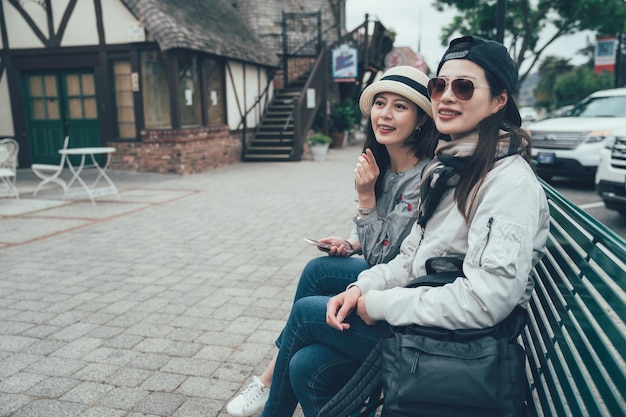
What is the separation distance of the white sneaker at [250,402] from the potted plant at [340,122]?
18.0 metres

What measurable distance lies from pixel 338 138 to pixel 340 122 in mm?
622

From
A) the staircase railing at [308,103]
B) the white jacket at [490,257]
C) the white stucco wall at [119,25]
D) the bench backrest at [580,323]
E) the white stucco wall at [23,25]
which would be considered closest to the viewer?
A: the bench backrest at [580,323]

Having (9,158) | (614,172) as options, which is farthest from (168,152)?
(614,172)

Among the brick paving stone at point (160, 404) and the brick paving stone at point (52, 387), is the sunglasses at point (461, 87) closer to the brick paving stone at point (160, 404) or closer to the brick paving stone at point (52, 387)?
the brick paving stone at point (160, 404)

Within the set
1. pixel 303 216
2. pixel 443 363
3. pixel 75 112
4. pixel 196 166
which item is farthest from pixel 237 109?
pixel 443 363

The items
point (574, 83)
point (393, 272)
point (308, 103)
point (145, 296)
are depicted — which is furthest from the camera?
point (574, 83)

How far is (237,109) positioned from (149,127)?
12.0 ft

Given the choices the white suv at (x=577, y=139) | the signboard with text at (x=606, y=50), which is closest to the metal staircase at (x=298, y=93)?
the white suv at (x=577, y=139)

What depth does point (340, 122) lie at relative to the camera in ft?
66.5

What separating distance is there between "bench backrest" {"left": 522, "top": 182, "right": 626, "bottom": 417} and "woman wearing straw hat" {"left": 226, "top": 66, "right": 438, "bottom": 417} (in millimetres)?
653

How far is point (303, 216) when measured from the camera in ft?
24.4

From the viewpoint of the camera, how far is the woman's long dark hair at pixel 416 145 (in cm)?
246

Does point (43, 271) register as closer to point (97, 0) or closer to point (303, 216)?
point (303, 216)

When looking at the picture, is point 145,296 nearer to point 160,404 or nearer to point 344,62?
point 160,404
